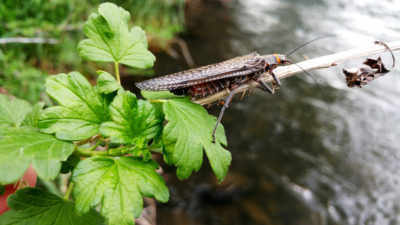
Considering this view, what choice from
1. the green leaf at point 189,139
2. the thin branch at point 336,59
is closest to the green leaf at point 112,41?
the green leaf at point 189,139

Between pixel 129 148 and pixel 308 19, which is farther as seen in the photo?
pixel 308 19

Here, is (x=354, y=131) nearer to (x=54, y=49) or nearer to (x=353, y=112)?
(x=353, y=112)

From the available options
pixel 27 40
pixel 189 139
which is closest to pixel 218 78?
pixel 189 139

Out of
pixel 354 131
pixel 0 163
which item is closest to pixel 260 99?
pixel 354 131

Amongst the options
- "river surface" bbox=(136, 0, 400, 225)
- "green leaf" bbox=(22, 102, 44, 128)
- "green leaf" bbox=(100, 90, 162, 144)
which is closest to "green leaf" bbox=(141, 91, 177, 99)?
"green leaf" bbox=(100, 90, 162, 144)

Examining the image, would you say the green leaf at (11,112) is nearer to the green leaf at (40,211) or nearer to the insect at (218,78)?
the green leaf at (40,211)

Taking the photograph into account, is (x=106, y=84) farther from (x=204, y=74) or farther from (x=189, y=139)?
(x=204, y=74)
